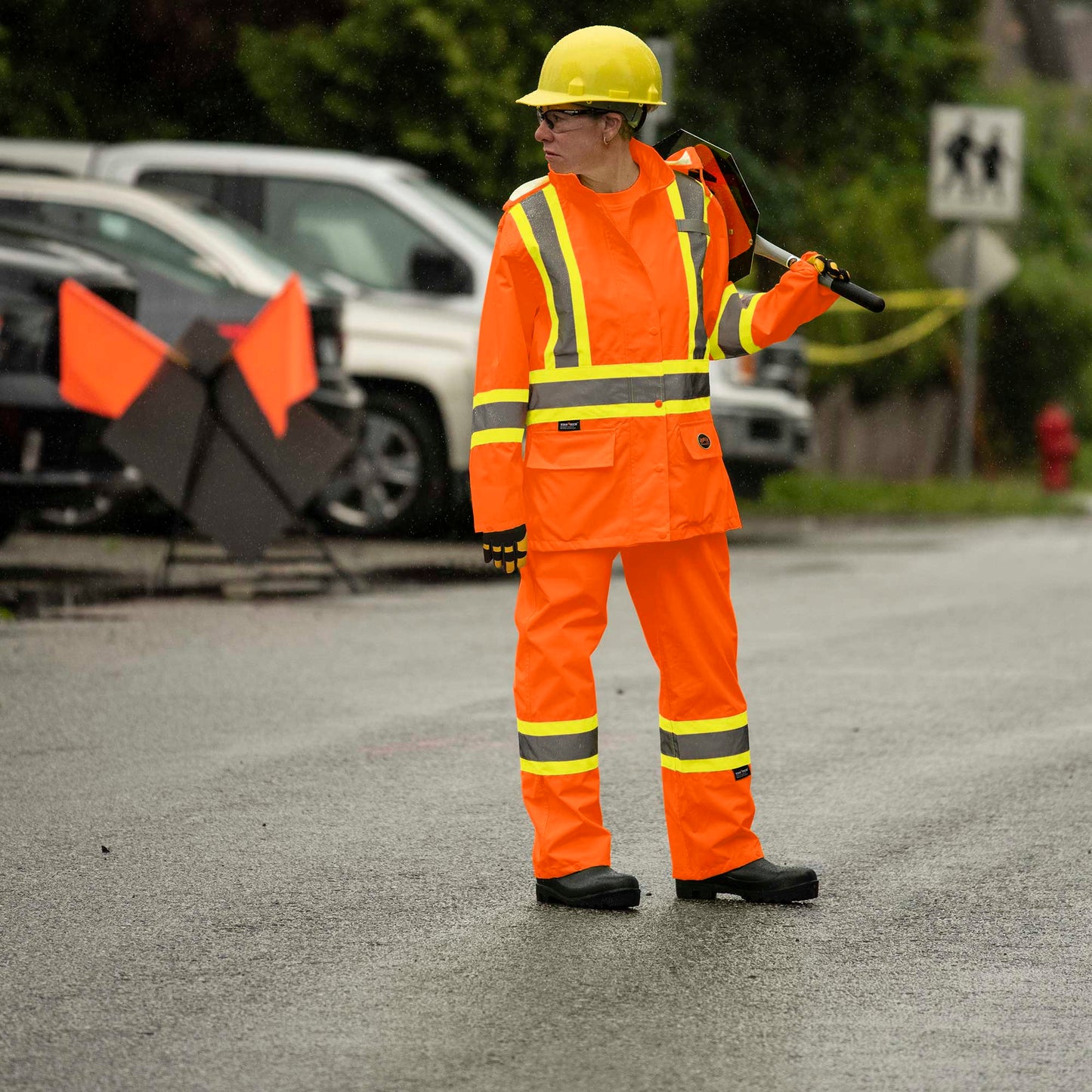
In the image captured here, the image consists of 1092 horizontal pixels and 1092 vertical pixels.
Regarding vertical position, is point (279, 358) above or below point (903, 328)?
below

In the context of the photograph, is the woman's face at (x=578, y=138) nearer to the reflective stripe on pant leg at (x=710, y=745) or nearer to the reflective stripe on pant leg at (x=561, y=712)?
the reflective stripe on pant leg at (x=561, y=712)

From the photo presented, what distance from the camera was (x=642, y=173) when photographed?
16.9ft

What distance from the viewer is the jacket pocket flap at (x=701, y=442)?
509 centimetres

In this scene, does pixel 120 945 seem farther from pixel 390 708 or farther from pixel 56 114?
pixel 56 114

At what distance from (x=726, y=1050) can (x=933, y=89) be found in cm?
1859

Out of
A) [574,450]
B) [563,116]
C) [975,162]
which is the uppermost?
[975,162]

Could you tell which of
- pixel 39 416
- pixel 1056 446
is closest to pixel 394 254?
pixel 39 416

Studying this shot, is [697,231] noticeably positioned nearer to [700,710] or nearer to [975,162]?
[700,710]

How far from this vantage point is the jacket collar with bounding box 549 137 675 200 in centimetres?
513

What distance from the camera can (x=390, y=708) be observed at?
7.70 metres

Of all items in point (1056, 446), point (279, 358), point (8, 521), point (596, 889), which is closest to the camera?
point (596, 889)

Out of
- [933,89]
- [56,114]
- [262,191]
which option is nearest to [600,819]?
[262,191]

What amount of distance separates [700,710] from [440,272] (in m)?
8.03

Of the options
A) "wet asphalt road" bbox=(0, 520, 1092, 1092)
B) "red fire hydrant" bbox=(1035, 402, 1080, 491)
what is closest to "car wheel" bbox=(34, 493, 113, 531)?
"wet asphalt road" bbox=(0, 520, 1092, 1092)
